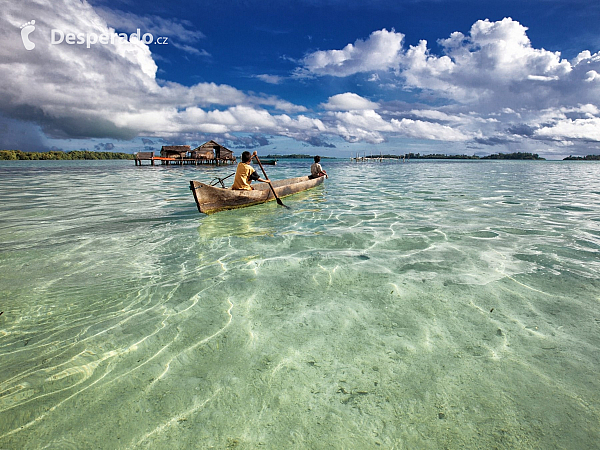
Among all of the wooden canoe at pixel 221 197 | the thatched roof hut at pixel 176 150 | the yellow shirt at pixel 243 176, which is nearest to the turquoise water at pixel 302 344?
the wooden canoe at pixel 221 197

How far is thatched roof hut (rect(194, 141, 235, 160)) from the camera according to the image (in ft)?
157

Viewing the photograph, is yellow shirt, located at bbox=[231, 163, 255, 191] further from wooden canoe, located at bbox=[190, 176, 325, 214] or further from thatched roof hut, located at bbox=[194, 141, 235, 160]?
thatched roof hut, located at bbox=[194, 141, 235, 160]

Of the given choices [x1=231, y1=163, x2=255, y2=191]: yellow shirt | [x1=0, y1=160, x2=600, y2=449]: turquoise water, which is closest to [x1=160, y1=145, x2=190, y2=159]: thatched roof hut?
[x1=231, y1=163, x2=255, y2=191]: yellow shirt

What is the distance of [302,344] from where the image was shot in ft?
9.56

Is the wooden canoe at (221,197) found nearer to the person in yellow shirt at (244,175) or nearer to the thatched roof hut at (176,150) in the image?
the person in yellow shirt at (244,175)

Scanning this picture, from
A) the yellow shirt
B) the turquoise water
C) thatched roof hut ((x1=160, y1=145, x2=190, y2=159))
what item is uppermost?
thatched roof hut ((x1=160, y1=145, x2=190, y2=159))

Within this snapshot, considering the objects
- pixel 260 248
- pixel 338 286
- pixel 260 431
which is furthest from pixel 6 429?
pixel 260 248

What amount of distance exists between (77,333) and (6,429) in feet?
3.80

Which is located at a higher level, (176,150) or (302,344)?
(176,150)

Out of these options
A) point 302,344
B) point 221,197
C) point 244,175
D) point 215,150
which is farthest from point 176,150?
point 302,344

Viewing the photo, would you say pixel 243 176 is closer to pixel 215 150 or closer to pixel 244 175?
pixel 244 175

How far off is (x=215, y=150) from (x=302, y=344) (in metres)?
50.0

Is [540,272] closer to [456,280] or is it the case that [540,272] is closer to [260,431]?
[456,280]

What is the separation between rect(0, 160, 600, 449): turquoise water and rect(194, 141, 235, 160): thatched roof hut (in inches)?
1747
